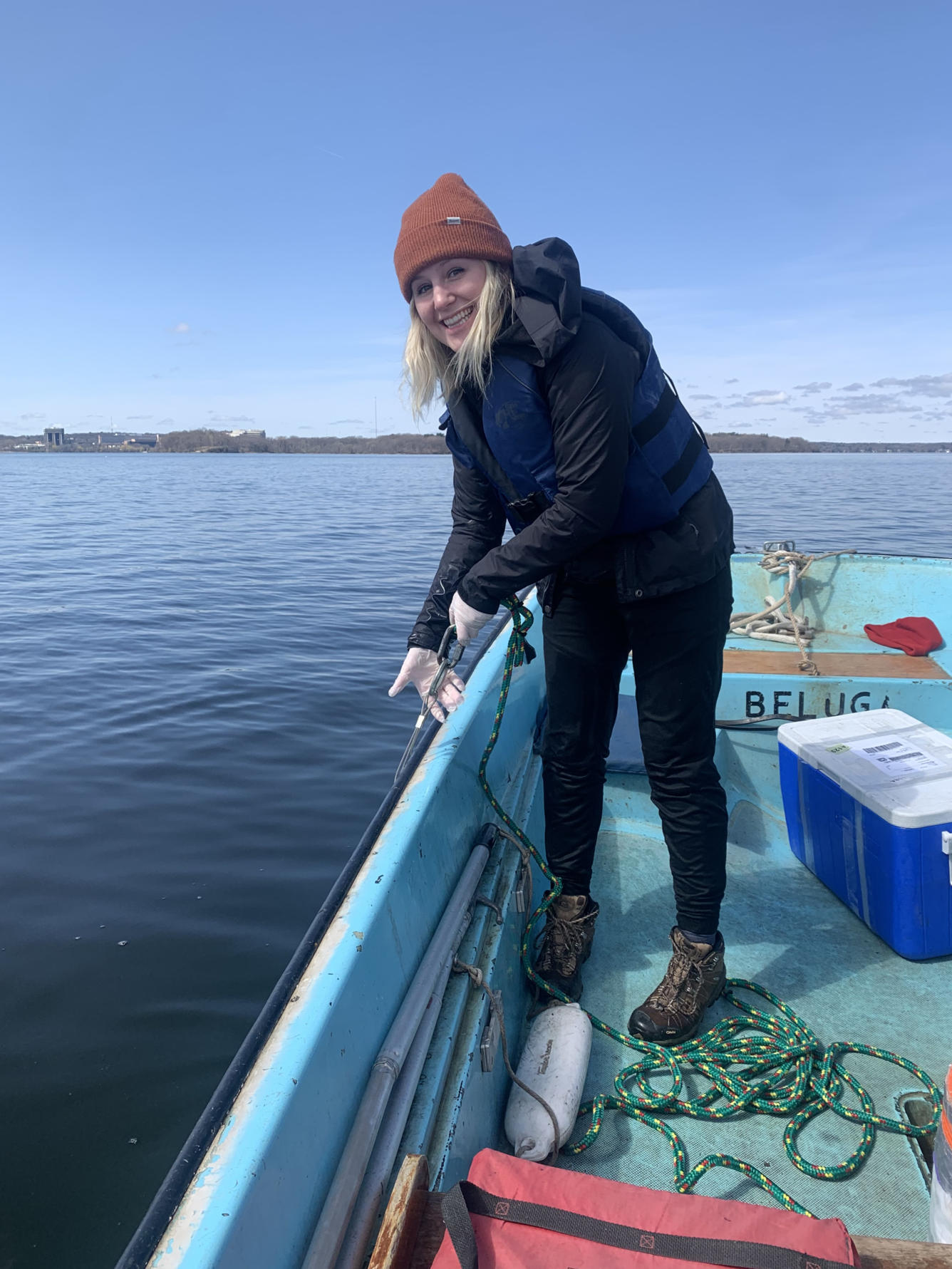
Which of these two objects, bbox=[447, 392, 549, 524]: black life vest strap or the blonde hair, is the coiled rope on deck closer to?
bbox=[447, 392, 549, 524]: black life vest strap

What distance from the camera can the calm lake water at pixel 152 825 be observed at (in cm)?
293

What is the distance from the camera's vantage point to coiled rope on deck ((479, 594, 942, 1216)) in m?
1.85

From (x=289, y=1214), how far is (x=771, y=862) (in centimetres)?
245

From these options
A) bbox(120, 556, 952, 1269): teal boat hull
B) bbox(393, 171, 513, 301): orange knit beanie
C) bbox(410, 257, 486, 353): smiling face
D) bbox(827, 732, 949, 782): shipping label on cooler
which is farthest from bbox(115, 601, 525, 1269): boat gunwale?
bbox(827, 732, 949, 782): shipping label on cooler

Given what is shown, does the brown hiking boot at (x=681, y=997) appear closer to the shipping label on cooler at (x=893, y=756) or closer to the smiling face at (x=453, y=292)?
the shipping label on cooler at (x=893, y=756)

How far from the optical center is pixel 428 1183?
126cm

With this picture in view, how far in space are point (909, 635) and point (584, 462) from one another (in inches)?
152

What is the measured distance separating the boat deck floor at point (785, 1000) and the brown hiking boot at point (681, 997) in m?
0.11

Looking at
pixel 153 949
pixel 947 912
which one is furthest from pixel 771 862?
pixel 153 949

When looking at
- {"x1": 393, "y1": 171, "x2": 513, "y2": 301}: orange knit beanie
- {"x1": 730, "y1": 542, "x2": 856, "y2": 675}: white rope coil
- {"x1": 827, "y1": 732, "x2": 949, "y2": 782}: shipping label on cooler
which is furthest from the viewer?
{"x1": 730, "y1": 542, "x2": 856, "y2": 675}: white rope coil

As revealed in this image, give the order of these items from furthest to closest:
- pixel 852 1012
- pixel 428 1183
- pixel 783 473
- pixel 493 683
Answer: pixel 783 473 → pixel 493 683 → pixel 852 1012 → pixel 428 1183

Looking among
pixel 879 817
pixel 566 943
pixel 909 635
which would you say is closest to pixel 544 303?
pixel 566 943

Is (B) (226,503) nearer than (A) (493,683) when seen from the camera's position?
No

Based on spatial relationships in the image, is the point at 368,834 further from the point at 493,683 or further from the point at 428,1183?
the point at 493,683
